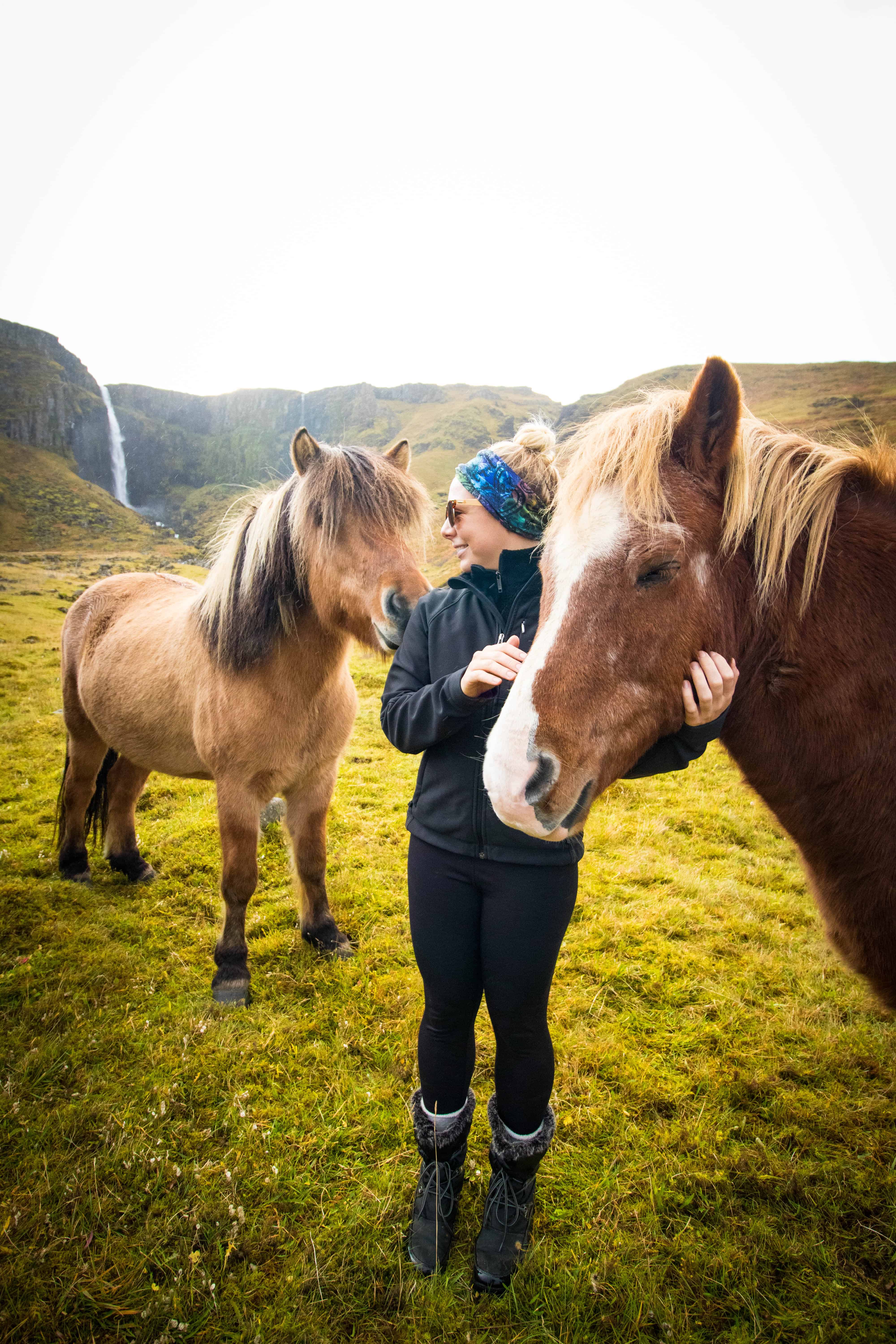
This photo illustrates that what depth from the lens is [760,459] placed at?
5.09 ft

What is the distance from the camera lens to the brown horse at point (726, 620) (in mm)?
1361

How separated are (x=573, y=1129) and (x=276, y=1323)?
1482 millimetres

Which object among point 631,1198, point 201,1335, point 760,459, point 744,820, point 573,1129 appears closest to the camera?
point 760,459

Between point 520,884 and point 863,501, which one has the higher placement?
point 863,501

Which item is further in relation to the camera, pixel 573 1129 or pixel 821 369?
pixel 821 369

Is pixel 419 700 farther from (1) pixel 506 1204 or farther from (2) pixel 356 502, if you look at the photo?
(1) pixel 506 1204

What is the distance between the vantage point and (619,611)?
4.60 ft

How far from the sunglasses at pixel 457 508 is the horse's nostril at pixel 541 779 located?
980mm

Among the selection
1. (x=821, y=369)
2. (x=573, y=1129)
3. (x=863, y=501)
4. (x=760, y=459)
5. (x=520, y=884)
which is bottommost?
(x=573, y=1129)

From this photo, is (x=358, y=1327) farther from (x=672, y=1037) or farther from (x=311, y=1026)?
(x=672, y=1037)

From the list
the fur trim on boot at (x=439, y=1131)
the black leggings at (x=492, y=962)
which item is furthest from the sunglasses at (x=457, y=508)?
the fur trim on boot at (x=439, y=1131)

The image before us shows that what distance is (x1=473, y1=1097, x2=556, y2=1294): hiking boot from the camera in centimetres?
209

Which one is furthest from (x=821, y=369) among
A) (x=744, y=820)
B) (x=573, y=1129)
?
(x=573, y=1129)

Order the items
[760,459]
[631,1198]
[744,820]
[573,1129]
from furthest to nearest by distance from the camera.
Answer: [744,820]
[573,1129]
[631,1198]
[760,459]
